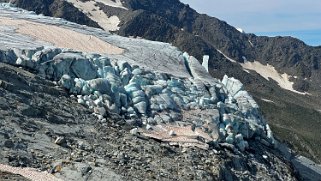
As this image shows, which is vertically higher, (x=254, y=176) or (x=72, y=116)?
(x=72, y=116)

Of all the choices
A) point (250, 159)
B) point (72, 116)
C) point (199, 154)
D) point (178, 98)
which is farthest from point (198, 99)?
point (72, 116)

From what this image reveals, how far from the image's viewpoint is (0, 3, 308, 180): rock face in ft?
91.6

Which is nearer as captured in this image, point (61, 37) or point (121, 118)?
point (121, 118)

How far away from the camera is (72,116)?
3188 cm

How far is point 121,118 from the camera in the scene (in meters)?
34.4

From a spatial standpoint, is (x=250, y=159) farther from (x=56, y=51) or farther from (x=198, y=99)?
(x=56, y=51)

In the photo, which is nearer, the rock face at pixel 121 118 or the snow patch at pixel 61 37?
the rock face at pixel 121 118

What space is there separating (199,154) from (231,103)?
11727 mm

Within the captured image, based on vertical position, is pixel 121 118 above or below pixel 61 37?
below

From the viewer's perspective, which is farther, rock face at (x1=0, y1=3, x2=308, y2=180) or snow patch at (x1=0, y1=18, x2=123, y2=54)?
snow patch at (x1=0, y1=18, x2=123, y2=54)

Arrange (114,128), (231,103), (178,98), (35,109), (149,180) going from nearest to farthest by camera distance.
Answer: (149,180) → (35,109) → (114,128) → (178,98) → (231,103)

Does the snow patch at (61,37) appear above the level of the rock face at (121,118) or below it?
above

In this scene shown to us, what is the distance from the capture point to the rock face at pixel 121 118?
1099 inches

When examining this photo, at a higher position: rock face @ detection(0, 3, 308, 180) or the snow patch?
the snow patch
